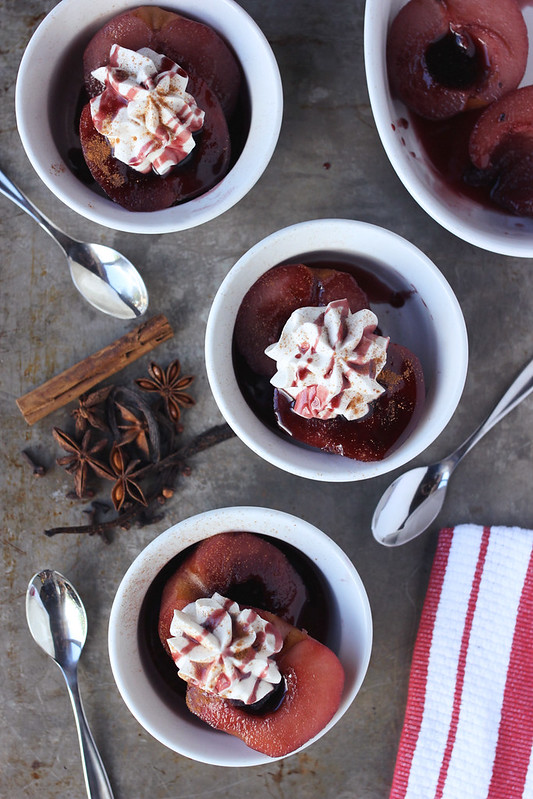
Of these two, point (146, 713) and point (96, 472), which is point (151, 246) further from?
point (146, 713)

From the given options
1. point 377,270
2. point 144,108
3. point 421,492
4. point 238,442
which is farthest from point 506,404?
point 144,108

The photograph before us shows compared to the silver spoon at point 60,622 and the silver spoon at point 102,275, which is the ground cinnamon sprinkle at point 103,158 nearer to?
the silver spoon at point 102,275

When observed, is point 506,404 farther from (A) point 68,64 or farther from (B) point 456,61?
(A) point 68,64

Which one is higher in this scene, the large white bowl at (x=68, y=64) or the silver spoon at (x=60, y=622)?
the large white bowl at (x=68, y=64)

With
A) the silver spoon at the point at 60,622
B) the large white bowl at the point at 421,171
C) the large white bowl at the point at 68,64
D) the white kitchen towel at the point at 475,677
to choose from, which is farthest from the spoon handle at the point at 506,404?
the silver spoon at the point at 60,622

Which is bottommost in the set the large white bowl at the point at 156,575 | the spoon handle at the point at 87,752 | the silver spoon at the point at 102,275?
the spoon handle at the point at 87,752

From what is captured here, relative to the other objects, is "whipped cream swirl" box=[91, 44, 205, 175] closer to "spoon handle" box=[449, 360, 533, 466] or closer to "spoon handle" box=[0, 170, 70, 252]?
"spoon handle" box=[0, 170, 70, 252]

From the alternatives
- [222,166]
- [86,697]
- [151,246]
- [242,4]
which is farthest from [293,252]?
[86,697]
